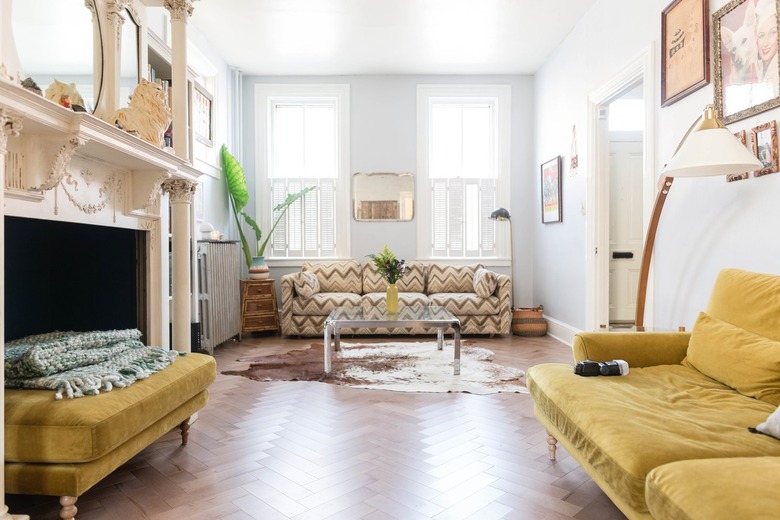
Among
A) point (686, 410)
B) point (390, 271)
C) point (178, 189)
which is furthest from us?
point (390, 271)

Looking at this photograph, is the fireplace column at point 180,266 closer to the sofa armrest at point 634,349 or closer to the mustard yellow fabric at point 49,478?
the mustard yellow fabric at point 49,478

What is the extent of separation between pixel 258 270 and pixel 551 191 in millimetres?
3338

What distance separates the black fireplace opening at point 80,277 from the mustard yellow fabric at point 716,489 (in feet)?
8.43

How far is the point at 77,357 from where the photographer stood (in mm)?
2037

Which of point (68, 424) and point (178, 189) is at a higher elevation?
point (178, 189)

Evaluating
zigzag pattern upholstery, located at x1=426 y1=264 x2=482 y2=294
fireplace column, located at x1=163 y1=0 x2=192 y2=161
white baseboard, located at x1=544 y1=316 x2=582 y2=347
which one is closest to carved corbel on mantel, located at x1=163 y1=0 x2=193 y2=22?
fireplace column, located at x1=163 y1=0 x2=192 y2=161

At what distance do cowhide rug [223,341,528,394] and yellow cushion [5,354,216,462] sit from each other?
A: 75.7 inches

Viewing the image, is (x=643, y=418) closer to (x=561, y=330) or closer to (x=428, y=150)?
(x=561, y=330)

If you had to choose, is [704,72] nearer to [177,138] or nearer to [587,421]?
[587,421]

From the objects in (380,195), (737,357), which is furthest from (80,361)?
(380,195)

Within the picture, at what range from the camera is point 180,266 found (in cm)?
288

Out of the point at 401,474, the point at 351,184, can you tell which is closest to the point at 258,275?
the point at 351,184

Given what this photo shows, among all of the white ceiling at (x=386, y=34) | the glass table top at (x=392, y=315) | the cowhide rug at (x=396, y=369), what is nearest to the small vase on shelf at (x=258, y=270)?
the cowhide rug at (x=396, y=369)

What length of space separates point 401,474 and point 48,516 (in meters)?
1.28
